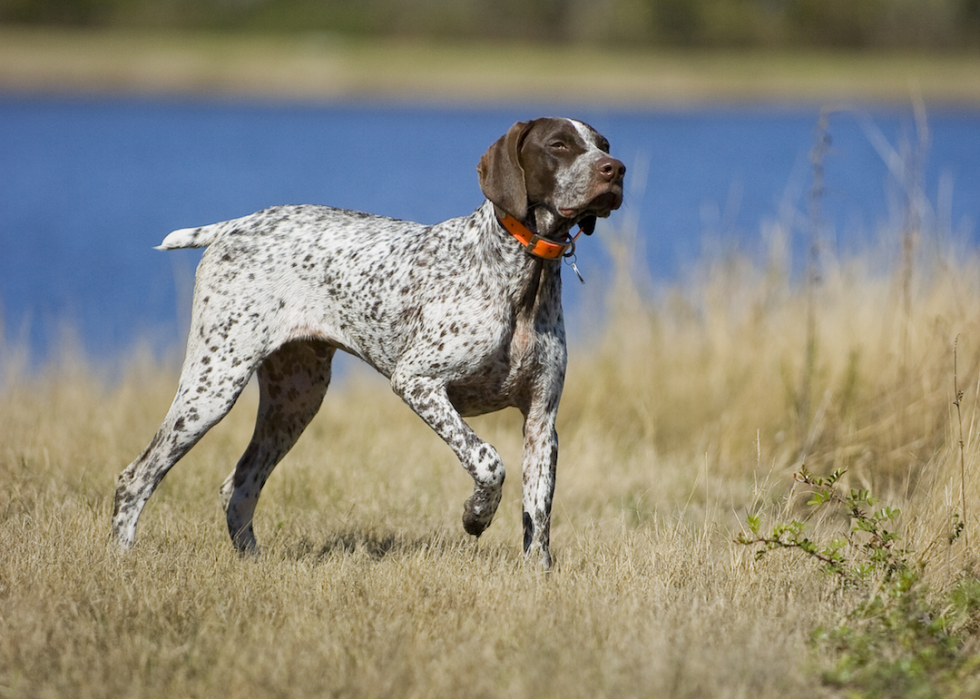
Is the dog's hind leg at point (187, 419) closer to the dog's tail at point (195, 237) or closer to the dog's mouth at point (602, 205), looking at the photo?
the dog's tail at point (195, 237)

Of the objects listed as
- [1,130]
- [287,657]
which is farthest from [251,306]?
[1,130]

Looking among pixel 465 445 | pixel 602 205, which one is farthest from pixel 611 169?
pixel 465 445

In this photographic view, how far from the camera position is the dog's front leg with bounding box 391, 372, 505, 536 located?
420cm

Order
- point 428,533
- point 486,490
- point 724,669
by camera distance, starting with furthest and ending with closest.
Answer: point 428,533 → point 486,490 → point 724,669

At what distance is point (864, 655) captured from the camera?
138 inches

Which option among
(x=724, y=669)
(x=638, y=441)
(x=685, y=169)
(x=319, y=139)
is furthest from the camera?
(x=319, y=139)

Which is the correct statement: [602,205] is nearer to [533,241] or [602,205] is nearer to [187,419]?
[533,241]

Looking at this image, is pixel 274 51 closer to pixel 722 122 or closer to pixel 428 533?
pixel 722 122

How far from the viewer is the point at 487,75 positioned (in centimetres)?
3719

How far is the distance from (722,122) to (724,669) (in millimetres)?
28996

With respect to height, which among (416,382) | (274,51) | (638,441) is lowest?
(638,441)

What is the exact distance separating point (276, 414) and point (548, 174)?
1698 mm

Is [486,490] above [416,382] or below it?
below

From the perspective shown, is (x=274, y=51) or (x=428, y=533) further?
(x=274, y=51)
